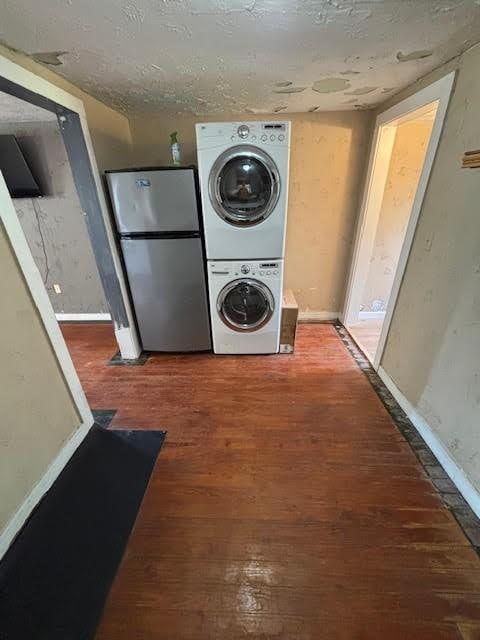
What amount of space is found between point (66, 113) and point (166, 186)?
2.34 feet

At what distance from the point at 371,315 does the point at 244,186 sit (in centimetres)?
211

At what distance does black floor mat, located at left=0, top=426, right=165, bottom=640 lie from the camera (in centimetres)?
97

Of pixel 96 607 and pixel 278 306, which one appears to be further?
pixel 278 306

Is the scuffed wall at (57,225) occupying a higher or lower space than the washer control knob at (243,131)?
lower

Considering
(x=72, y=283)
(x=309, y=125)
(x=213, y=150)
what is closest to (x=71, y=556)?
(x=213, y=150)

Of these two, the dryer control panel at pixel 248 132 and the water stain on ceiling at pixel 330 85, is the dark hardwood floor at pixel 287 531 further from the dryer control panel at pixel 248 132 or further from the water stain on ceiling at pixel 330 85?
the water stain on ceiling at pixel 330 85

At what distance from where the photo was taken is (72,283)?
308 centimetres

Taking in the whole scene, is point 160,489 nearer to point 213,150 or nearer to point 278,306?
point 278,306

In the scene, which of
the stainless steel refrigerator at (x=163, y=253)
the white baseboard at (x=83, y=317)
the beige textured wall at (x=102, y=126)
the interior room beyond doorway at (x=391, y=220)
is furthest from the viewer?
the white baseboard at (x=83, y=317)

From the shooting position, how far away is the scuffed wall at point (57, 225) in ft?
8.34

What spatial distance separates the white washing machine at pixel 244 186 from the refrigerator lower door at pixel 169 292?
0.78 ft

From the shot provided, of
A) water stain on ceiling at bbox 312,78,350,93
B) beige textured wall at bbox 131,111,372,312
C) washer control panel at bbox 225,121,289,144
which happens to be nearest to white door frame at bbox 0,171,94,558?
washer control panel at bbox 225,121,289,144

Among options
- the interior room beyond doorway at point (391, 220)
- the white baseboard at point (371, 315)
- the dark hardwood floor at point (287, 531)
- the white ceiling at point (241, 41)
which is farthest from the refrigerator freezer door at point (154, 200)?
the white baseboard at point (371, 315)

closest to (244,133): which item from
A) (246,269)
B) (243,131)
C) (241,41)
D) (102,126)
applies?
(243,131)
